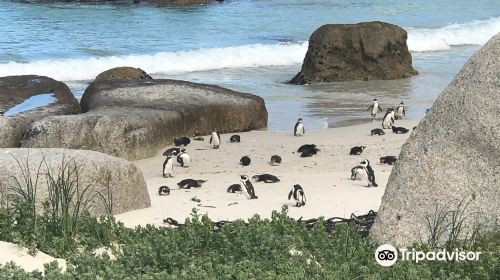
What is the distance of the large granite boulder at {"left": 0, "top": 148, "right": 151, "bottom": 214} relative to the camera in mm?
8188

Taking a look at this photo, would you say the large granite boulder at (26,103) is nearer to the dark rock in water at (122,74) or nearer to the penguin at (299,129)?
the penguin at (299,129)

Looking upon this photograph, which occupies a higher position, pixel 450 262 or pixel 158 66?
pixel 450 262

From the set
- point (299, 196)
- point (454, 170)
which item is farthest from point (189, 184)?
point (454, 170)

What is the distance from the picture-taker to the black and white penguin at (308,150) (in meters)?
12.4

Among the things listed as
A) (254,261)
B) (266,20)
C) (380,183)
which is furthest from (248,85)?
(266,20)

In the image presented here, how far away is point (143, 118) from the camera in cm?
1295

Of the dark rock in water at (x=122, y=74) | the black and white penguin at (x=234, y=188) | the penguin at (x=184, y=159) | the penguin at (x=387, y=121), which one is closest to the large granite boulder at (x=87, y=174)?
the black and white penguin at (x=234, y=188)

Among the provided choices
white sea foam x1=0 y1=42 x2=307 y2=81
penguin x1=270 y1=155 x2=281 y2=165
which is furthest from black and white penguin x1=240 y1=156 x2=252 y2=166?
white sea foam x1=0 y1=42 x2=307 y2=81

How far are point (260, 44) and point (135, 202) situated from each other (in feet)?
75.5

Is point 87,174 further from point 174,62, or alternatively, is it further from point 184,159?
point 174,62

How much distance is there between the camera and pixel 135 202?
8.84 meters

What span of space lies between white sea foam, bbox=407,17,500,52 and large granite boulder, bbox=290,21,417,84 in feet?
28.6

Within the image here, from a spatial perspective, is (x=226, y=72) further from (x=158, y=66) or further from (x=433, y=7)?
(x=433, y=7)

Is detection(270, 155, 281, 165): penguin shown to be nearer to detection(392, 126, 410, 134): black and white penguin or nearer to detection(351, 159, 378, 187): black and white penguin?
detection(351, 159, 378, 187): black and white penguin
